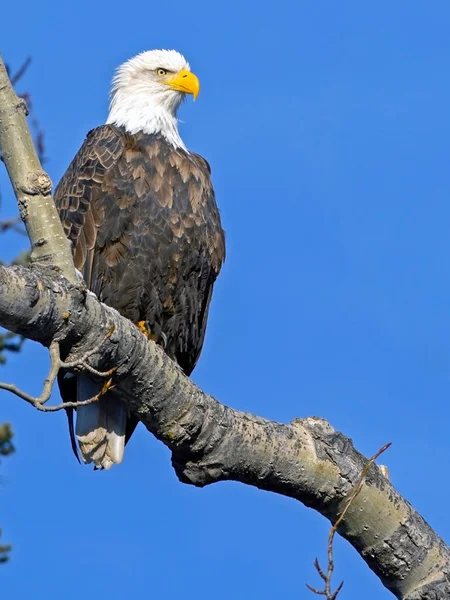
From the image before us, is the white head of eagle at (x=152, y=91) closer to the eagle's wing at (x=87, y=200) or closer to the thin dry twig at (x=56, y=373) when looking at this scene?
the eagle's wing at (x=87, y=200)

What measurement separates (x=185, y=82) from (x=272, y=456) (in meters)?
2.91

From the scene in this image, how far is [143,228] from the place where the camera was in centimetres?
511

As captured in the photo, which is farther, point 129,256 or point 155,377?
point 129,256

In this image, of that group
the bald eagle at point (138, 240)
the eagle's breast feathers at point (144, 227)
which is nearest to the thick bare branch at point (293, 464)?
the bald eagle at point (138, 240)

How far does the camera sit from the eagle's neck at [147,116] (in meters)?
5.66

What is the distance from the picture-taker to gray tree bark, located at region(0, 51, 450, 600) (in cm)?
342

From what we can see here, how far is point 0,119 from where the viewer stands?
3.32m

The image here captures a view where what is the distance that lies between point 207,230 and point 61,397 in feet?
3.73

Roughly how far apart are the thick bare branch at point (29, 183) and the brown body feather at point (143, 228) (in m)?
1.75

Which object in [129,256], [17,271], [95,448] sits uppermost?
[129,256]

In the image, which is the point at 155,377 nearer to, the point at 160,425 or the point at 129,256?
the point at 160,425

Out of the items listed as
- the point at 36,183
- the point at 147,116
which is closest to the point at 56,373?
the point at 36,183

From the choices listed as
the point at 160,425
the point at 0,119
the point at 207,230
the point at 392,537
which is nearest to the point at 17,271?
the point at 0,119

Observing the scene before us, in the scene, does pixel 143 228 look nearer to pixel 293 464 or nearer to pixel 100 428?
pixel 100 428
